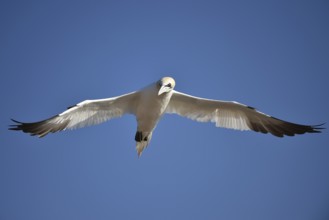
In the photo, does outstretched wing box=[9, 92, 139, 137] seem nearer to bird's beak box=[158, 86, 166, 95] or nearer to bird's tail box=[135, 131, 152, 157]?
bird's tail box=[135, 131, 152, 157]

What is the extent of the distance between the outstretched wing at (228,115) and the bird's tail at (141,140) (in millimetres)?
1107

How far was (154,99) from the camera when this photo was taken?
1277cm

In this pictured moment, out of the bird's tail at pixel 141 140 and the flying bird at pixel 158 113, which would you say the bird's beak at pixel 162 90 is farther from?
the bird's tail at pixel 141 140

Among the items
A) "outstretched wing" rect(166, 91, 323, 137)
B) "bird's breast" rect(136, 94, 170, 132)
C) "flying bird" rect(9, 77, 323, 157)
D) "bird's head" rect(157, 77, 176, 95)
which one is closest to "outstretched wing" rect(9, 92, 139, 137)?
"flying bird" rect(9, 77, 323, 157)

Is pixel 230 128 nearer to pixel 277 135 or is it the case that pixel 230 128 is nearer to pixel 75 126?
pixel 277 135

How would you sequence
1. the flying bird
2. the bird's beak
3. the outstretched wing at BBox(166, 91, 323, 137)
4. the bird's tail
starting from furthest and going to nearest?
the bird's tail < the outstretched wing at BBox(166, 91, 323, 137) < the flying bird < the bird's beak

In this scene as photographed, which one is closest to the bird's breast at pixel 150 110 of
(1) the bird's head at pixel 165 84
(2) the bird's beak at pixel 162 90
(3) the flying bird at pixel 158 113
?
(3) the flying bird at pixel 158 113

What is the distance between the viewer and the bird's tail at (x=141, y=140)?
44.5 ft

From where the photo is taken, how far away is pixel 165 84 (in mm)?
12406

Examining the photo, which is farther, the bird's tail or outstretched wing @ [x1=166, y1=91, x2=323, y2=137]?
the bird's tail

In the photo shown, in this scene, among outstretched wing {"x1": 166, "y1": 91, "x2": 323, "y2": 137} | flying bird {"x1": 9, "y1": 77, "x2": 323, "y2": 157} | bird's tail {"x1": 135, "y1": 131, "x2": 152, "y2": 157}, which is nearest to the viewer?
flying bird {"x1": 9, "y1": 77, "x2": 323, "y2": 157}

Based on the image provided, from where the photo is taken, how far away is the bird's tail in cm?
1355

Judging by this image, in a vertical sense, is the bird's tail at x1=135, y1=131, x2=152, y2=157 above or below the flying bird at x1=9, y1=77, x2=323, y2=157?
below

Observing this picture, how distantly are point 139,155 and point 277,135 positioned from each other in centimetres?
388
